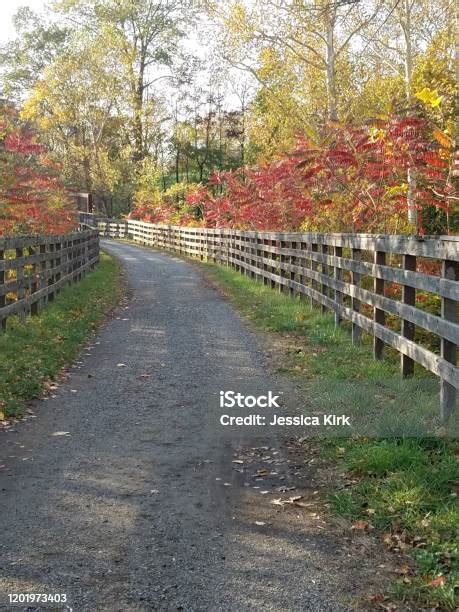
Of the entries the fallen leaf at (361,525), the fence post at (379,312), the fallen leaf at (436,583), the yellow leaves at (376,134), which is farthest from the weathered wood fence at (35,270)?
the fallen leaf at (436,583)

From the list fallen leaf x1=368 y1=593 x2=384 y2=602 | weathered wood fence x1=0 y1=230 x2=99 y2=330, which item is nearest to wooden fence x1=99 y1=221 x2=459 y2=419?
fallen leaf x1=368 y1=593 x2=384 y2=602

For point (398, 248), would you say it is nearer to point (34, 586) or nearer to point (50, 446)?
point (50, 446)

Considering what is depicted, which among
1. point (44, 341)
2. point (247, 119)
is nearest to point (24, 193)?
point (44, 341)

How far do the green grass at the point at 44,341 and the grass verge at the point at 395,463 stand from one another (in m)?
2.66

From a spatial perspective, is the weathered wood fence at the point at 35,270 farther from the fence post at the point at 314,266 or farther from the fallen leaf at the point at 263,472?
the fallen leaf at the point at 263,472

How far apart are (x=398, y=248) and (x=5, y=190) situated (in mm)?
8029

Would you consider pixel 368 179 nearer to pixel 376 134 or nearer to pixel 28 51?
pixel 376 134

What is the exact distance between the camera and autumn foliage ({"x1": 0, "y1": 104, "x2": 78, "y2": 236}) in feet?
39.4

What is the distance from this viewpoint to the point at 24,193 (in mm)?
13172

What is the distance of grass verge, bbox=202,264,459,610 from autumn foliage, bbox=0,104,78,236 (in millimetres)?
6607

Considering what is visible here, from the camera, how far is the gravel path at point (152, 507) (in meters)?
3.04

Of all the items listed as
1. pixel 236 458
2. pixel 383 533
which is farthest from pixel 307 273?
pixel 383 533

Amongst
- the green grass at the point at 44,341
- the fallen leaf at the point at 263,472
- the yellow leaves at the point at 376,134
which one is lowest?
the fallen leaf at the point at 263,472

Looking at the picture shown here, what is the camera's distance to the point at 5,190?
1195cm
